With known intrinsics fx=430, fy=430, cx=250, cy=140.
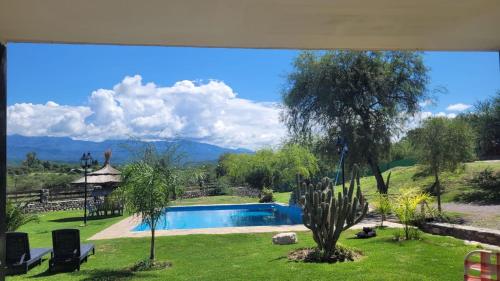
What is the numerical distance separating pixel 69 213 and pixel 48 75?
99.7m

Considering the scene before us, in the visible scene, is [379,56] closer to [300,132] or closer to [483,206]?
[300,132]

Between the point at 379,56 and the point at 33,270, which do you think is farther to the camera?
the point at 379,56

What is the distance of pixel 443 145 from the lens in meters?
13.5

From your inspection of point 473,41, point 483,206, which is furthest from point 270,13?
point 483,206

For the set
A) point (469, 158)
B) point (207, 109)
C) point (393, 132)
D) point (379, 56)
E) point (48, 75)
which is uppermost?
point (48, 75)

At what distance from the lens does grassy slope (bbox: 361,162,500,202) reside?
657 inches

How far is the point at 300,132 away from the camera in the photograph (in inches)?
665

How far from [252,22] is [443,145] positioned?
41.7 feet

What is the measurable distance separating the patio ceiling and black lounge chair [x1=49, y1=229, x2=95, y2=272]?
5907 millimetres

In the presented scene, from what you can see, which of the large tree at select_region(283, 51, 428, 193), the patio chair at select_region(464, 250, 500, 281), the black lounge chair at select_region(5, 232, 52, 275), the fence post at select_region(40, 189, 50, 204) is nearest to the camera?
the patio chair at select_region(464, 250, 500, 281)

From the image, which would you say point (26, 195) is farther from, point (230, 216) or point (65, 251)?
point (65, 251)

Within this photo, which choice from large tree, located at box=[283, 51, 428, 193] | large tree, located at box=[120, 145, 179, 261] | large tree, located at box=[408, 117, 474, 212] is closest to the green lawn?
large tree, located at box=[120, 145, 179, 261]

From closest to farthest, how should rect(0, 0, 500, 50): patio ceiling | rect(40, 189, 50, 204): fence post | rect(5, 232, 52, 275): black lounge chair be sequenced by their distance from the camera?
rect(0, 0, 500, 50): patio ceiling < rect(5, 232, 52, 275): black lounge chair < rect(40, 189, 50, 204): fence post

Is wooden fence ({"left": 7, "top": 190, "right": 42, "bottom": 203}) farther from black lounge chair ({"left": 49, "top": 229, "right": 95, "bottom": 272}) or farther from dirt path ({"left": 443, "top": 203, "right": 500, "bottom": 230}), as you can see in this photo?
dirt path ({"left": 443, "top": 203, "right": 500, "bottom": 230})
